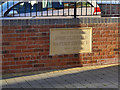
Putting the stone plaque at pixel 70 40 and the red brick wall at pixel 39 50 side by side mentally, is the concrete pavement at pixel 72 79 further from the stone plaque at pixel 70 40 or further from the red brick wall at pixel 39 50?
the stone plaque at pixel 70 40

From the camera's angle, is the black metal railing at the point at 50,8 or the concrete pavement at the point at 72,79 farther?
the black metal railing at the point at 50,8

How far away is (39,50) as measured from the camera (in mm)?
8164

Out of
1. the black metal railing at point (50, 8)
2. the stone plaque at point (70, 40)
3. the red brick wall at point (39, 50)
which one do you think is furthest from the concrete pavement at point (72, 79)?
the black metal railing at point (50, 8)

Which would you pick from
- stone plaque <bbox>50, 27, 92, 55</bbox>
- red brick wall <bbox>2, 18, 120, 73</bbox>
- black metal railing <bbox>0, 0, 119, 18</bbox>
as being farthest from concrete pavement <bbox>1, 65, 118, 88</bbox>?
black metal railing <bbox>0, 0, 119, 18</bbox>

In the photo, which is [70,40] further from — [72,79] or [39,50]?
[72,79]

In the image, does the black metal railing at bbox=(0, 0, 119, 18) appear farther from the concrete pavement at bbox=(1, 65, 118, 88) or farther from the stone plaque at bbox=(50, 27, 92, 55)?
the concrete pavement at bbox=(1, 65, 118, 88)

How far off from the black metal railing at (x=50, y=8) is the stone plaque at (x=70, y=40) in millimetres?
591

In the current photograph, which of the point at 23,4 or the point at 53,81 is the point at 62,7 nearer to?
the point at 23,4

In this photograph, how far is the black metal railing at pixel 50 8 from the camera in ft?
28.8

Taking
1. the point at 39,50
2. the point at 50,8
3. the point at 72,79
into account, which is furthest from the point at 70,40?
the point at 72,79

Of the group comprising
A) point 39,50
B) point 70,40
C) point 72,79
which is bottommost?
point 72,79

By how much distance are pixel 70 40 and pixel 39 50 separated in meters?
0.99

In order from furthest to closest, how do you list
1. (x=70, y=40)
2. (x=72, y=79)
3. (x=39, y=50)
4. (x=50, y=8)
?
(x=50, y=8)
(x=70, y=40)
(x=39, y=50)
(x=72, y=79)

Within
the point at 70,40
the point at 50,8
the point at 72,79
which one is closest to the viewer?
the point at 72,79
